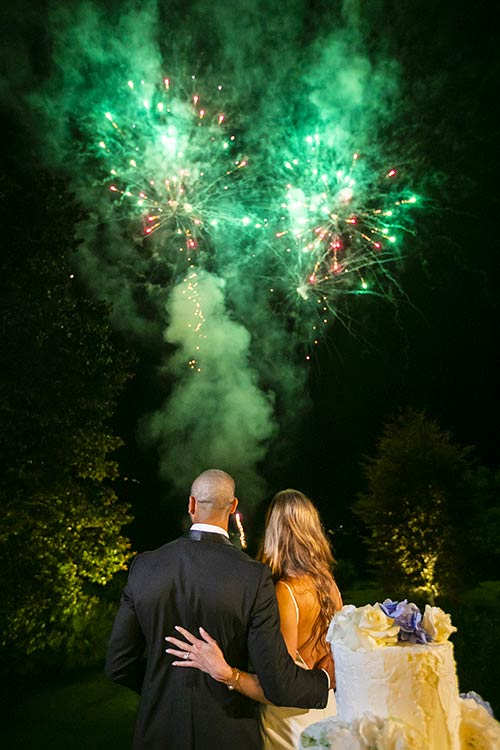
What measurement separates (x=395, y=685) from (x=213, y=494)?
1300 millimetres

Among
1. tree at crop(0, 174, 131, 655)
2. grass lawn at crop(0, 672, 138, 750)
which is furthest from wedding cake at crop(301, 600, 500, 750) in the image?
tree at crop(0, 174, 131, 655)

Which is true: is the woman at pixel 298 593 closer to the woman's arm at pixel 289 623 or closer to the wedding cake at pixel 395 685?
the woman's arm at pixel 289 623

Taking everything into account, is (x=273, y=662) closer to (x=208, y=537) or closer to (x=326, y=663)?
(x=208, y=537)

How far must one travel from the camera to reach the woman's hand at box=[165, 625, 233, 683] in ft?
8.70

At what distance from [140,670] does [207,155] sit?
1210 centimetres

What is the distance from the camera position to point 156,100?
42.3ft

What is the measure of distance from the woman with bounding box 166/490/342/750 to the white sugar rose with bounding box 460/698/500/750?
1.24 m

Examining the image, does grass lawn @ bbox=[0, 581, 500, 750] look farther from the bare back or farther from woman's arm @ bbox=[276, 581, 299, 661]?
woman's arm @ bbox=[276, 581, 299, 661]

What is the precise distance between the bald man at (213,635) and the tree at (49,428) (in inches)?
215

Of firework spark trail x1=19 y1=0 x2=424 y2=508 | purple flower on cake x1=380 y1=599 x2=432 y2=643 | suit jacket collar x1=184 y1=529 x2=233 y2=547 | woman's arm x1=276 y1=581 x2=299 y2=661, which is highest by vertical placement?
firework spark trail x1=19 y1=0 x2=424 y2=508

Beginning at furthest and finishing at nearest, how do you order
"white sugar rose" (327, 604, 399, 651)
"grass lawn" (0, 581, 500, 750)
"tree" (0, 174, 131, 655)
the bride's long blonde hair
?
"tree" (0, 174, 131, 655), "grass lawn" (0, 581, 500, 750), the bride's long blonde hair, "white sugar rose" (327, 604, 399, 651)

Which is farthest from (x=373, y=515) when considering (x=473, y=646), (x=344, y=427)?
(x=344, y=427)

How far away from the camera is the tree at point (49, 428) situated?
7.91 metres

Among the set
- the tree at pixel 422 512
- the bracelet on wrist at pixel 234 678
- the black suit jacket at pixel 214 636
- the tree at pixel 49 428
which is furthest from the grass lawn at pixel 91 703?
the bracelet on wrist at pixel 234 678
